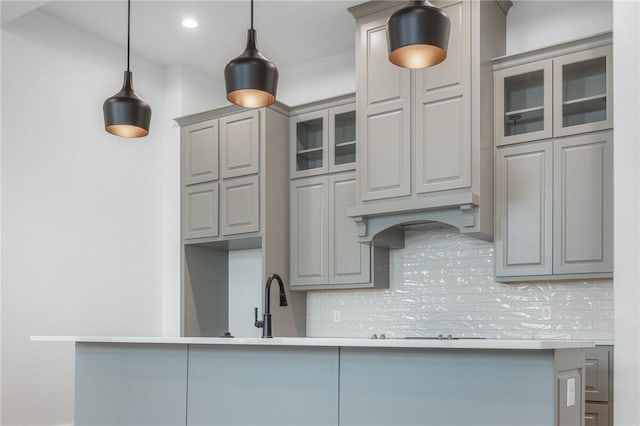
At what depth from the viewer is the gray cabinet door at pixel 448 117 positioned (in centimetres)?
467

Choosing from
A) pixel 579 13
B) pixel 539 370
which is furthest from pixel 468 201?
pixel 539 370

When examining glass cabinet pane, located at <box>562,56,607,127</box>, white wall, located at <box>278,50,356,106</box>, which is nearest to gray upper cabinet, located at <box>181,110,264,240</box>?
white wall, located at <box>278,50,356,106</box>

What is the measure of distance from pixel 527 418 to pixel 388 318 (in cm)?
308

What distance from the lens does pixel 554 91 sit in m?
4.57

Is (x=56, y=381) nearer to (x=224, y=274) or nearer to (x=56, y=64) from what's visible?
(x=224, y=274)

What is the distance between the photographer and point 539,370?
7.98 ft

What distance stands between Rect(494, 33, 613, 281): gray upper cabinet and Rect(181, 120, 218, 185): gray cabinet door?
8.08 ft

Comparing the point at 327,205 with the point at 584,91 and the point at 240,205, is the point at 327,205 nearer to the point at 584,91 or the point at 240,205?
the point at 240,205

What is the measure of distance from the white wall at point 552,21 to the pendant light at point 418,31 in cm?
233

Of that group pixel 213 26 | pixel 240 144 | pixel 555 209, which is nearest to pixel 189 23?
pixel 213 26

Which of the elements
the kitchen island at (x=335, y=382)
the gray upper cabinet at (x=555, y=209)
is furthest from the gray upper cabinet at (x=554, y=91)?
the kitchen island at (x=335, y=382)

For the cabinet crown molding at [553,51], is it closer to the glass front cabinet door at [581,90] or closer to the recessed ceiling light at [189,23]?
the glass front cabinet door at [581,90]

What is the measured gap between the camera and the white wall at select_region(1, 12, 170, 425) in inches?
204

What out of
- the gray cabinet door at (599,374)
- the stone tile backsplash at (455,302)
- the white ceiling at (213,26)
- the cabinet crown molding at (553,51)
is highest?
the white ceiling at (213,26)
